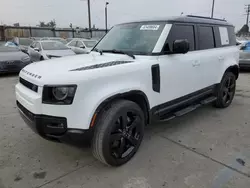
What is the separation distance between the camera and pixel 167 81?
3283mm

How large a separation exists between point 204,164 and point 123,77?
5.13 ft

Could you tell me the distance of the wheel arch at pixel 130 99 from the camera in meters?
2.42

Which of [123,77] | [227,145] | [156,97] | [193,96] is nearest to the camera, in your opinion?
[123,77]

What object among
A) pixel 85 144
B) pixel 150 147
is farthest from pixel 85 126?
pixel 150 147

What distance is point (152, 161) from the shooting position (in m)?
2.94

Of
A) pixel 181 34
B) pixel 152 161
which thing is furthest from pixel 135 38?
pixel 152 161

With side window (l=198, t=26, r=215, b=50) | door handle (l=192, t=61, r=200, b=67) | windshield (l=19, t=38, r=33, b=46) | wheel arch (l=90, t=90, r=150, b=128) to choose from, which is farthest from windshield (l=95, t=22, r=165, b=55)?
windshield (l=19, t=38, r=33, b=46)

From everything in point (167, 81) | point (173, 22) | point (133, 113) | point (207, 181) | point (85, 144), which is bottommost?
point (207, 181)

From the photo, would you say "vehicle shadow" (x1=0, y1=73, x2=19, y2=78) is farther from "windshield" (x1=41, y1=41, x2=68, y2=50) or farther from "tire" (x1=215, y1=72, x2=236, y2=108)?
"tire" (x1=215, y1=72, x2=236, y2=108)

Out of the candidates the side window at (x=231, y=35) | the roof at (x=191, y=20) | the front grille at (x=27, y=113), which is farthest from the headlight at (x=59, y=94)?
the side window at (x=231, y=35)

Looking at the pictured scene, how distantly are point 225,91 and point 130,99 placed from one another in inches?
119

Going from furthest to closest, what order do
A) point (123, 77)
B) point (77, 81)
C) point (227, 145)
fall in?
point (227, 145) → point (123, 77) → point (77, 81)

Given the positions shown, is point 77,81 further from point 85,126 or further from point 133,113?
point 133,113

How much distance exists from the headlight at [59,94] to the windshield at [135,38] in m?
1.37
